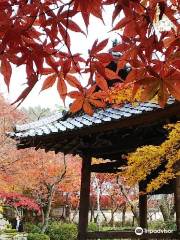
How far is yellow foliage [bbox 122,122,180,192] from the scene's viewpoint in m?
3.88

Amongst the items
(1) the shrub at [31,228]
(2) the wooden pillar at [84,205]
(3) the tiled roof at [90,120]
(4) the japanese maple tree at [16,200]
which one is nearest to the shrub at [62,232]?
(1) the shrub at [31,228]

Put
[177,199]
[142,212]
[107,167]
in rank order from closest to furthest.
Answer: [177,199], [107,167], [142,212]

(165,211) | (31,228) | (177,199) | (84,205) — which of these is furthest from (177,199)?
(31,228)

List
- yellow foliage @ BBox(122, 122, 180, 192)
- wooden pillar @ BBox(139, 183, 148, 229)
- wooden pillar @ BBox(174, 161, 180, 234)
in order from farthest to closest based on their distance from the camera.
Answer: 1. wooden pillar @ BBox(139, 183, 148, 229)
2. wooden pillar @ BBox(174, 161, 180, 234)
3. yellow foliage @ BBox(122, 122, 180, 192)

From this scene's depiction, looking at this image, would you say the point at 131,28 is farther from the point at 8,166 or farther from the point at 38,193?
the point at 38,193

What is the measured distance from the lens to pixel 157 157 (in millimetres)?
4020

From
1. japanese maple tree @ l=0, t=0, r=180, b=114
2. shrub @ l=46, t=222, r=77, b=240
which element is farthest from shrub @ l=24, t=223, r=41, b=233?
japanese maple tree @ l=0, t=0, r=180, b=114

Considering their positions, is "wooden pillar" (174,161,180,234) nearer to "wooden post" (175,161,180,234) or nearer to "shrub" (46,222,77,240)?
"wooden post" (175,161,180,234)

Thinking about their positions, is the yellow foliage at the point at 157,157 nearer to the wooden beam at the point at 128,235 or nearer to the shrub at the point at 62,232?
the wooden beam at the point at 128,235

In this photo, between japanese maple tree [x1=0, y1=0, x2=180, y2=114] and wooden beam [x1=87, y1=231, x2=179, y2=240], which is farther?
wooden beam [x1=87, y1=231, x2=179, y2=240]

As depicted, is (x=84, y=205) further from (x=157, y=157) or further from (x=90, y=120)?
(x=157, y=157)

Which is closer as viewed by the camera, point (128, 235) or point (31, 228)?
point (128, 235)

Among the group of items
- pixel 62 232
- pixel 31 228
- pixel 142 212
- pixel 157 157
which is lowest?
pixel 62 232

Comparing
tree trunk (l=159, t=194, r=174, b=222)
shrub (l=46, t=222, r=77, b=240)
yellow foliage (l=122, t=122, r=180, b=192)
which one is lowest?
shrub (l=46, t=222, r=77, b=240)
